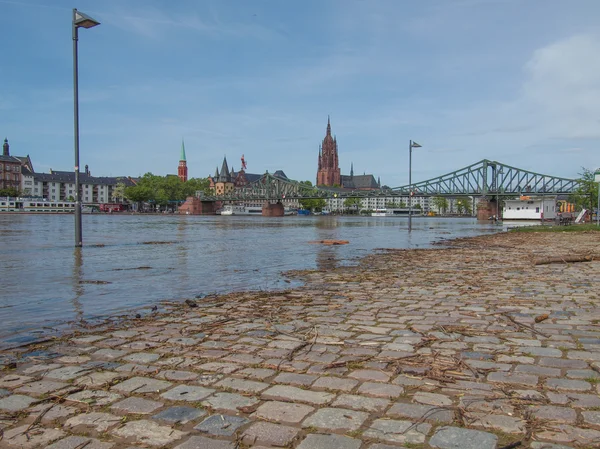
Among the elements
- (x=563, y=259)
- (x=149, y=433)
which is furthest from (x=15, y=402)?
(x=563, y=259)

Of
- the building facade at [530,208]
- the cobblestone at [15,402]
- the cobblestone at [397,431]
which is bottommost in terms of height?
the cobblestone at [15,402]

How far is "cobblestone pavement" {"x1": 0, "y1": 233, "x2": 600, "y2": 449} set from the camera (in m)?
3.01

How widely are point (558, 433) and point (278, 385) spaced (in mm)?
1911

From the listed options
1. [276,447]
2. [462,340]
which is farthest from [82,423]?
[462,340]

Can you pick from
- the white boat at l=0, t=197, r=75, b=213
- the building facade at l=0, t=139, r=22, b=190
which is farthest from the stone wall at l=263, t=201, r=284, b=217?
the building facade at l=0, t=139, r=22, b=190

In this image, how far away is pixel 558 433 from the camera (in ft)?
9.72

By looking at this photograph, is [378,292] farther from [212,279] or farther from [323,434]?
[323,434]

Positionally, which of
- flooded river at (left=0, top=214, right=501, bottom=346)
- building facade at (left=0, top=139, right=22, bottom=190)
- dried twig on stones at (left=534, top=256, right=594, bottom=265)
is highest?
building facade at (left=0, top=139, right=22, bottom=190)

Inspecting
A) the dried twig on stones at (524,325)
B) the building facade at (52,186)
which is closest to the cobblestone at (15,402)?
the dried twig on stones at (524,325)

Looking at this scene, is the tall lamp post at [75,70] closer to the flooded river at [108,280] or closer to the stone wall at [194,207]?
the flooded river at [108,280]

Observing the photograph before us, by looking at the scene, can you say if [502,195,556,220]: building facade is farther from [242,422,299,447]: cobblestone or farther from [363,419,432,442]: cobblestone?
[242,422,299,447]: cobblestone

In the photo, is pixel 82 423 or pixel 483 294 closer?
pixel 82 423

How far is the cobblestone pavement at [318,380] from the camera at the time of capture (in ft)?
9.87

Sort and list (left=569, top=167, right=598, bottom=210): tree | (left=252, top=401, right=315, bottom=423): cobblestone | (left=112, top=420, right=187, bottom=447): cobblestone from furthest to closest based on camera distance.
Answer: (left=569, top=167, right=598, bottom=210): tree < (left=252, top=401, right=315, bottom=423): cobblestone < (left=112, top=420, right=187, bottom=447): cobblestone
